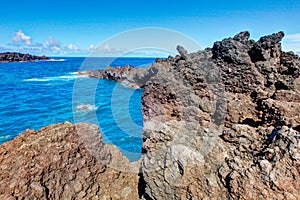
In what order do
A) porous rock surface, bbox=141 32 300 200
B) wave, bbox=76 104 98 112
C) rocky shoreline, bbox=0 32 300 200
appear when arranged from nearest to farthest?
porous rock surface, bbox=141 32 300 200, rocky shoreline, bbox=0 32 300 200, wave, bbox=76 104 98 112

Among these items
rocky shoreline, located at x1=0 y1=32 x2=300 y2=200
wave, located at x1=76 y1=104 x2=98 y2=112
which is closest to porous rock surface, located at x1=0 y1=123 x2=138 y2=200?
rocky shoreline, located at x1=0 y1=32 x2=300 y2=200

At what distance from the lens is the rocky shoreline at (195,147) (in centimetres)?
411

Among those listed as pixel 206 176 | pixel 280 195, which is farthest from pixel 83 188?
pixel 280 195

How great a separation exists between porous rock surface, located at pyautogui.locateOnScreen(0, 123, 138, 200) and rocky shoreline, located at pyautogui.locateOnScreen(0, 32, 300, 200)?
0.08 feet

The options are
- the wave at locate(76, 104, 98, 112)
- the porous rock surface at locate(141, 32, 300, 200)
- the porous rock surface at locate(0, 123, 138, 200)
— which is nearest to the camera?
the porous rock surface at locate(141, 32, 300, 200)

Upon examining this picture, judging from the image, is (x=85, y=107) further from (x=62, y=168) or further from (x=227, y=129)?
(x=227, y=129)

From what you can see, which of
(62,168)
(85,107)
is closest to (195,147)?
(62,168)

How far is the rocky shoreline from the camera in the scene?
4109 millimetres

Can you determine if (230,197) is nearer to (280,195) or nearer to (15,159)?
(280,195)

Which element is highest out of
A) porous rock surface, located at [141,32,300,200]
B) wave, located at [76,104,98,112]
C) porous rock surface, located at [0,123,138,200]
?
porous rock surface, located at [141,32,300,200]

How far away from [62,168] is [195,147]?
3592 mm

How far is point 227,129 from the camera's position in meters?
5.17

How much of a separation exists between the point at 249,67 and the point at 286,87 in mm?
1475

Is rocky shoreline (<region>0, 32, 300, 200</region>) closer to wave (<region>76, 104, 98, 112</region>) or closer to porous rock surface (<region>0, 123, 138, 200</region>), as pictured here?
porous rock surface (<region>0, 123, 138, 200</region>)
